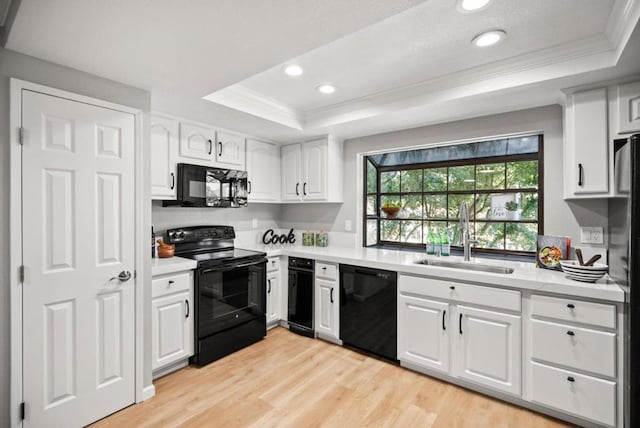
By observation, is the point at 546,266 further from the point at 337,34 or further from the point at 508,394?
the point at 337,34

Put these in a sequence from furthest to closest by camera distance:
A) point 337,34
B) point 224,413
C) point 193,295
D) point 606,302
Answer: point 193,295 < point 224,413 < point 606,302 < point 337,34

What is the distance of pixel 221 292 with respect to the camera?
111 inches

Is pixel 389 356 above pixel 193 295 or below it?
below

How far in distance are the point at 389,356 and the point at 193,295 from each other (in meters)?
1.75

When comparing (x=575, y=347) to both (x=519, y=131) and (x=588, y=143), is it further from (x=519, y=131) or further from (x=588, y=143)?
(x=519, y=131)

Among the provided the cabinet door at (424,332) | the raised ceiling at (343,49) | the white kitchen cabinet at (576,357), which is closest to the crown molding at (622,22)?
the raised ceiling at (343,49)

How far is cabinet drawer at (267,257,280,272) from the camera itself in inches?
132

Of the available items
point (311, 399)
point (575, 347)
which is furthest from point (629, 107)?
point (311, 399)

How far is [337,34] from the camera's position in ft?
4.99

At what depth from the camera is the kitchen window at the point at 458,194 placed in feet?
9.18

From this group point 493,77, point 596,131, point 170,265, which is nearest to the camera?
point 596,131

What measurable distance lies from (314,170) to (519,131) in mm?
2006

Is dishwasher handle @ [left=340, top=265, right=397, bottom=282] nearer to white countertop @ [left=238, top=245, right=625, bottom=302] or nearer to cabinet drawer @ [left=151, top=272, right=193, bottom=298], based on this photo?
white countertop @ [left=238, top=245, right=625, bottom=302]

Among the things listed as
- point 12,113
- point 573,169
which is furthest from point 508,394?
point 12,113
